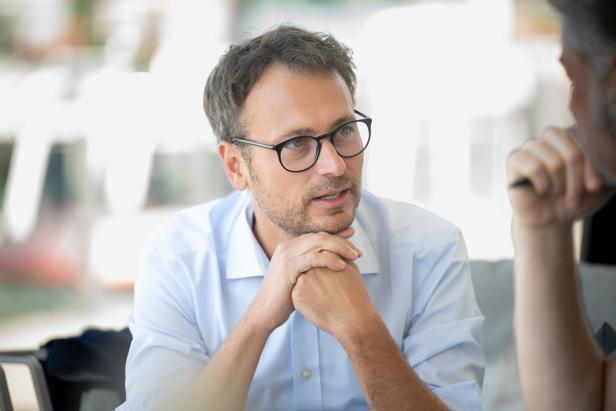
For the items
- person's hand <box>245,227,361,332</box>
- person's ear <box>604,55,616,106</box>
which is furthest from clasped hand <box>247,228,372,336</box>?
person's ear <box>604,55,616,106</box>

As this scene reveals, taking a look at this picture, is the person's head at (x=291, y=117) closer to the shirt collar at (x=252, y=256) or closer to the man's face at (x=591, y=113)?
the shirt collar at (x=252, y=256)

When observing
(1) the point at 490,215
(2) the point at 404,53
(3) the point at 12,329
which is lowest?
(3) the point at 12,329

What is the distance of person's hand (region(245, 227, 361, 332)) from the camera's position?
2.58 ft

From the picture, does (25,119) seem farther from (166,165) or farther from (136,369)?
(136,369)

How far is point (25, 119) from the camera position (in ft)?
6.59

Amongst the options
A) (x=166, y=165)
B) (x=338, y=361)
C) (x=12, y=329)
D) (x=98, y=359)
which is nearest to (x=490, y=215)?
(x=338, y=361)

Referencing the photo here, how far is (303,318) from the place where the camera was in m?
0.88

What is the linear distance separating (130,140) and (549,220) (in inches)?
56.8

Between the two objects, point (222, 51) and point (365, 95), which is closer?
point (222, 51)

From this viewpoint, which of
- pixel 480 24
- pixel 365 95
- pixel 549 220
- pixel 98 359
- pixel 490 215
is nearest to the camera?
pixel 549 220

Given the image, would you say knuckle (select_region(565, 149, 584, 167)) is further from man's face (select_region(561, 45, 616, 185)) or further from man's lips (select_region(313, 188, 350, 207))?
man's lips (select_region(313, 188, 350, 207))

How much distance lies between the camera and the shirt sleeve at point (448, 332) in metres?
0.83

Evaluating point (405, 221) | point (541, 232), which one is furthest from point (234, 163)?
point (541, 232)

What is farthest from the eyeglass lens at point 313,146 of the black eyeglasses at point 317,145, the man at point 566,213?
the man at point 566,213
